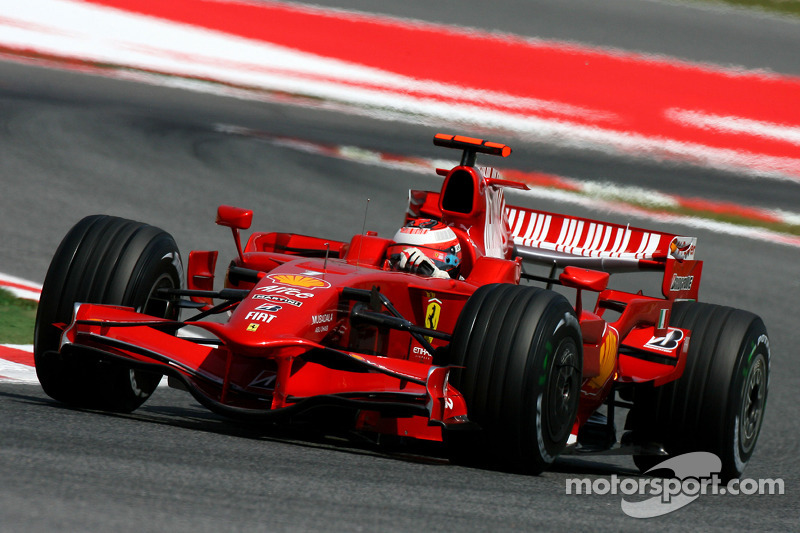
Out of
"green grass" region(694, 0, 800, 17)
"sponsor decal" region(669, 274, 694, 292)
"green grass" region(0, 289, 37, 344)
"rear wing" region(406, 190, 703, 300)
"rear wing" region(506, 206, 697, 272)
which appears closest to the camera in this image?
"sponsor decal" region(669, 274, 694, 292)

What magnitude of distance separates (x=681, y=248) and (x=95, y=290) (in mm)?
3589

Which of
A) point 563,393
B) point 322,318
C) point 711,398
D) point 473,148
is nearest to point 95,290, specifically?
point 322,318

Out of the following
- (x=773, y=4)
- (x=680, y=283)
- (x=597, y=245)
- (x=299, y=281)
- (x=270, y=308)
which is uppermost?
(x=773, y=4)

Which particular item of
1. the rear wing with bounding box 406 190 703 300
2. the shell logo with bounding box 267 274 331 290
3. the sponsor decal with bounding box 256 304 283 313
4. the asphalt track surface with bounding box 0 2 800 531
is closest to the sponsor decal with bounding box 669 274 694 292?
the rear wing with bounding box 406 190 703 300

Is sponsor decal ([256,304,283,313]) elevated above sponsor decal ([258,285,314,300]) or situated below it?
below

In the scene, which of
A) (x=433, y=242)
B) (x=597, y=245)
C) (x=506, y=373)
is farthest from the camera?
(x=597, y=245)

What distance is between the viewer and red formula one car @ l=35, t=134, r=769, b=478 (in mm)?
5414

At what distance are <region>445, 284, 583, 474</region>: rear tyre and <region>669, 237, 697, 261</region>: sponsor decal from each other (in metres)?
2.09

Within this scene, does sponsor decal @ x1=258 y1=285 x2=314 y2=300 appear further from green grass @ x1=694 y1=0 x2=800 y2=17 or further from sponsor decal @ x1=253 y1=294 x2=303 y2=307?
green grass @ x1=694 y1=0 x2=800 y2=17

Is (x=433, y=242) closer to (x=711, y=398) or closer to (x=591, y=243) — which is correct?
(x=711, y=398)

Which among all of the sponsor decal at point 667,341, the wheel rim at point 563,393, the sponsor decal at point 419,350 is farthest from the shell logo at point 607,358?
the sponsor decal at point 419,350

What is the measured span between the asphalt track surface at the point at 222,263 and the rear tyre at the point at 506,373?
0.13 meters

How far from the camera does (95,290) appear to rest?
234 inches

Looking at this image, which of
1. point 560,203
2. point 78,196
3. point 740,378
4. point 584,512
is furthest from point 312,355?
point 560,203
